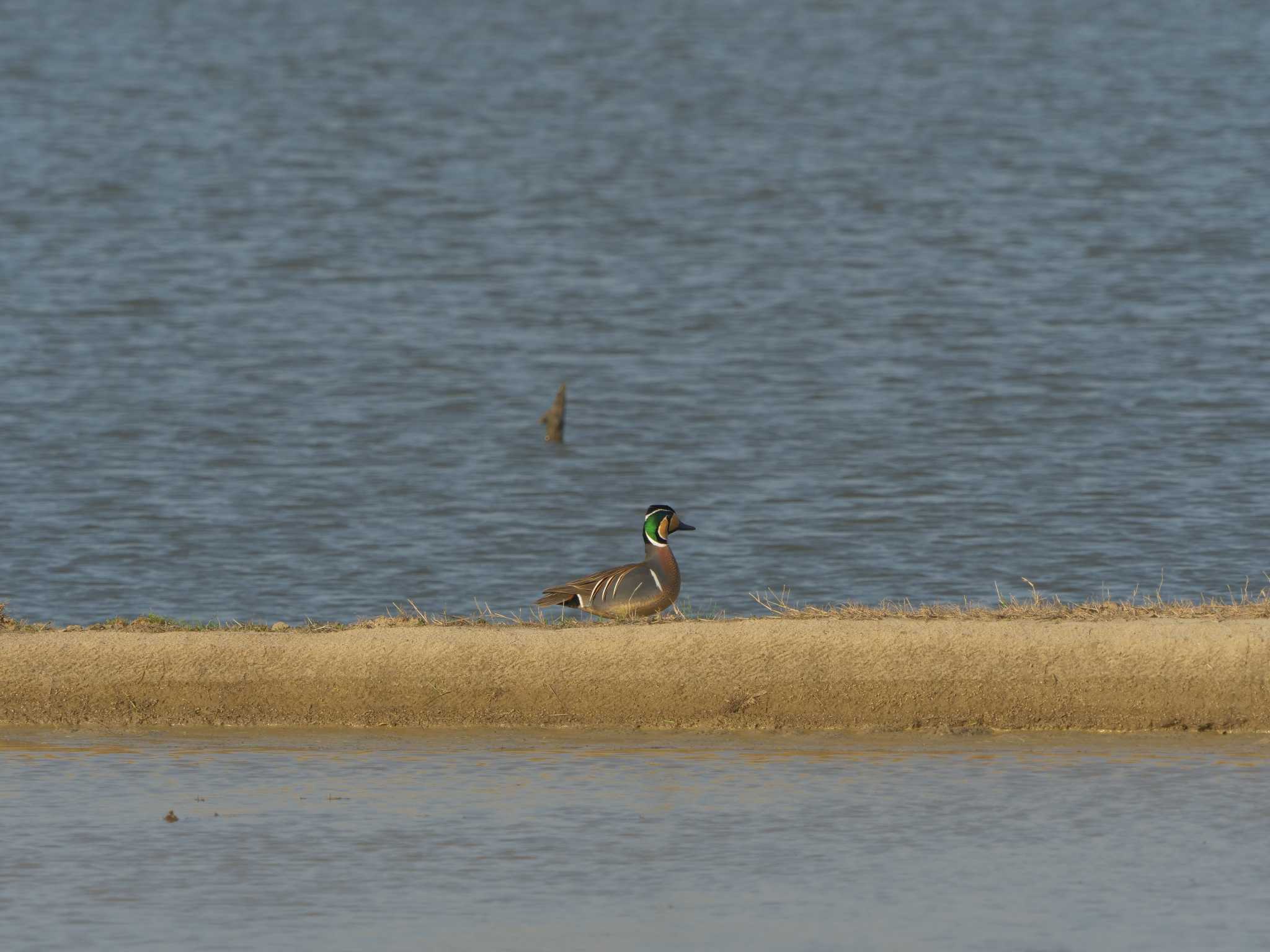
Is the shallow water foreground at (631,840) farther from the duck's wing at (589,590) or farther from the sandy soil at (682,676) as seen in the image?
the duck's wing at (589,590)

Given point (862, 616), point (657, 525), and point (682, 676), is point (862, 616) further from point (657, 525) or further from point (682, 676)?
point (657, 525)

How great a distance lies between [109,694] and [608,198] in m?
29.1

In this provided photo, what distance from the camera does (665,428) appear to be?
21.7 meters

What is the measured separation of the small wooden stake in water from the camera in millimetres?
20328

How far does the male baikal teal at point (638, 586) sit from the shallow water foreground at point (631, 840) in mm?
899

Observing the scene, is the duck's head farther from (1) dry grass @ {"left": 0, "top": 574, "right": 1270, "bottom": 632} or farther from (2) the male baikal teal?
(1) dry grass @ {"left": 0, "top": 574, "right": 1270, "bottom": 632}

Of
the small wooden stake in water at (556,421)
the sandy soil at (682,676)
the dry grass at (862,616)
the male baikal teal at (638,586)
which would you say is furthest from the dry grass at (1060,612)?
the small wooden stake in water at (556,421)

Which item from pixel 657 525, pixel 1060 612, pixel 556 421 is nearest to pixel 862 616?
pixel 1060 612

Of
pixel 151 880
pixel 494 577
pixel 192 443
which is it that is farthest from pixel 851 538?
pixel 151 880

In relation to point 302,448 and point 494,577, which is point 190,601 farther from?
point 302,448

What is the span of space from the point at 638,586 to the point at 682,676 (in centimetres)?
85

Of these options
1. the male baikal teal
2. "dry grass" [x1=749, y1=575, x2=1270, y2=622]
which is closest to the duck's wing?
the male baikal teal

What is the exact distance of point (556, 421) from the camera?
2083cm

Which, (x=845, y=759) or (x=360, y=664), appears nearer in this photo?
(x=845, y=759)
